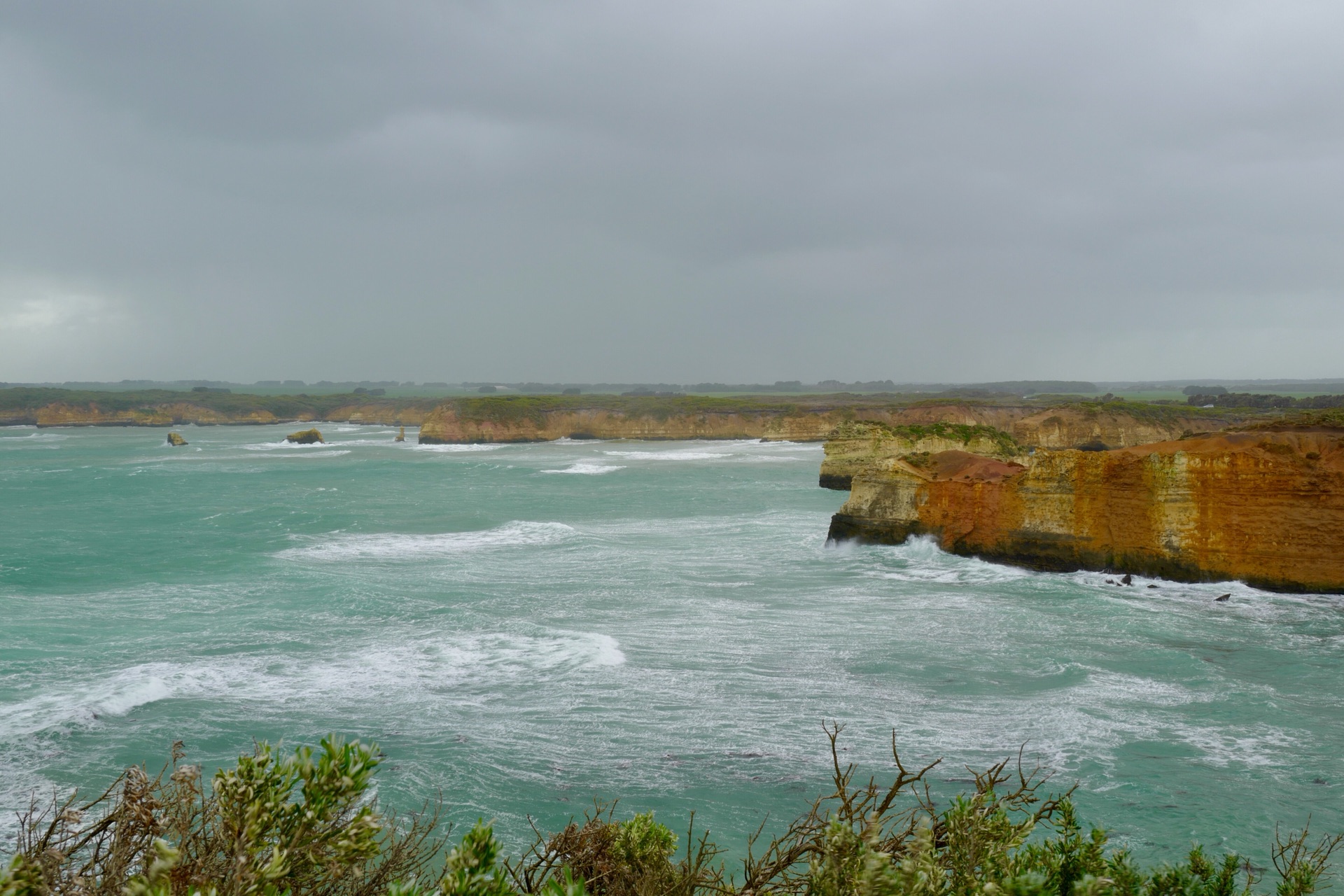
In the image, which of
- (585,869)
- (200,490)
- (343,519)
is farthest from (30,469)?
(585,869)

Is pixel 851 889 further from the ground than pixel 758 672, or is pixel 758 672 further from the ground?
pixel 851 889

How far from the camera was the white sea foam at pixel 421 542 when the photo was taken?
970 inches

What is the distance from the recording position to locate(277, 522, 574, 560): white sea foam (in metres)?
24.6

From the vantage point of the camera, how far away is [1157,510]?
64.0ft

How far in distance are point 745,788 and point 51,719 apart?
32.2 feet

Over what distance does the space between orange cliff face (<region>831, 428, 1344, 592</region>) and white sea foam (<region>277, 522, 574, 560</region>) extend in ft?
35.7

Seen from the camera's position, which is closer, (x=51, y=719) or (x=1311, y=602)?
(x=51, y=719)

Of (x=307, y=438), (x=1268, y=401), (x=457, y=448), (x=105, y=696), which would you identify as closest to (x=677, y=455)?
(x=457, y=448)

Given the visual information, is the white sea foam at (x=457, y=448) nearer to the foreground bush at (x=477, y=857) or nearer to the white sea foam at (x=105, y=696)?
the white sea foam at (x=105, y=696)

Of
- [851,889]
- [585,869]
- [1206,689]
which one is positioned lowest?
[1206,689]

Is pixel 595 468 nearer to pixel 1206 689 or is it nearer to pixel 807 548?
pixel 807 548

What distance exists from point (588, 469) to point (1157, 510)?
38.5 m

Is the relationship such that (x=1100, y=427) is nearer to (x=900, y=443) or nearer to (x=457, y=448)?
(x=900, y=443)

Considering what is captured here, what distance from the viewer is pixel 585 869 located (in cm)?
503
